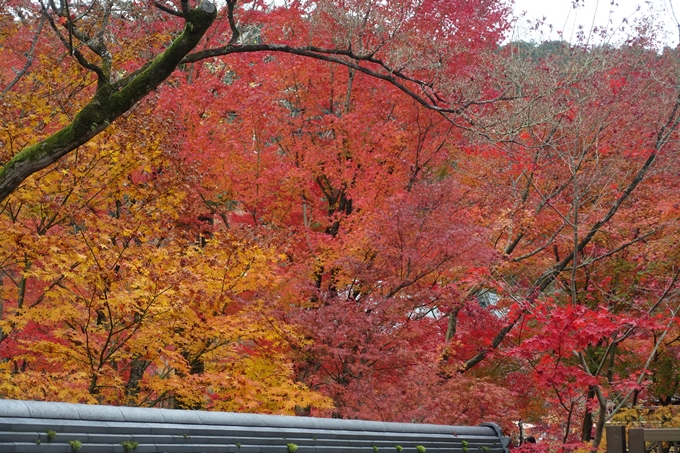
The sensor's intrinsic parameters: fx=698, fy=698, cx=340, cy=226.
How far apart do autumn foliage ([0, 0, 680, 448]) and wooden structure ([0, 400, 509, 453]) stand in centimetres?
273

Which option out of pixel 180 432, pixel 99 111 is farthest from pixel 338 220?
pixel 180 432

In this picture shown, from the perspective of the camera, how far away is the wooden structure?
5309 mm

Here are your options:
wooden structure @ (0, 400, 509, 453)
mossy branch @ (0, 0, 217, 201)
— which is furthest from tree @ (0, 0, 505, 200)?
wooden structure @ (0, 400, 509, 453)

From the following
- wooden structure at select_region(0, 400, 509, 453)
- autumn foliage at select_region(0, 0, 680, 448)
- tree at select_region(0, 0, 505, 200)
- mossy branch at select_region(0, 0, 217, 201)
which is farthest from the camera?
autumn foliage at select_region(0, 0, 680, 448)

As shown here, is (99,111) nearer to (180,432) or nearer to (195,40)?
(195,40)

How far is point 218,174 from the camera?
15.7 m

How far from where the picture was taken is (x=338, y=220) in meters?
Answer: 16.6

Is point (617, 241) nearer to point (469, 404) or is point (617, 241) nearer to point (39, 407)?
point (469, 404)

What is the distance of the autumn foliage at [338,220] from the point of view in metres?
10.6

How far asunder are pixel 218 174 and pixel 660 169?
9.14m

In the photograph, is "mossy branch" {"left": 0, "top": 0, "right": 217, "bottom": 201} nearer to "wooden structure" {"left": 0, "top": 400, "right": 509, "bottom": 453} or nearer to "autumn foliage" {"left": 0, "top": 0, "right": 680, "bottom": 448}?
"autumn foliage" {"left": 0, "top": 0, "right": 680, "bottom": 448}

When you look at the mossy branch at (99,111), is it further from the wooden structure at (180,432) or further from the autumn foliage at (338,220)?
the wooden structure at (180,432)

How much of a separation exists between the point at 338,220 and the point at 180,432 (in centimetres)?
1056

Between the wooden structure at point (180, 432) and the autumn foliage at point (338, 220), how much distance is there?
2.73 m
